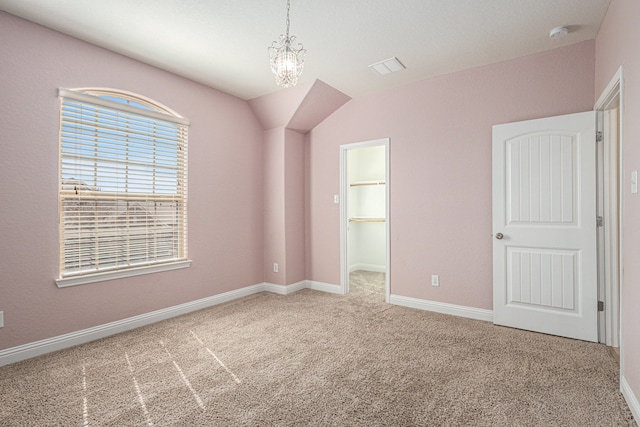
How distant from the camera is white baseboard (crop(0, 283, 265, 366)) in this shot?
2477 mm

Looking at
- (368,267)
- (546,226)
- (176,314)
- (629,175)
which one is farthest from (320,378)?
(368,267)

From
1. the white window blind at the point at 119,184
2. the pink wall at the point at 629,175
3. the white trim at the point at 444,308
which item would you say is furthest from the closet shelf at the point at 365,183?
the pink wall at the point at 629,175

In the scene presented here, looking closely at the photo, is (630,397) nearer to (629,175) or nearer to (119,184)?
(629,175)

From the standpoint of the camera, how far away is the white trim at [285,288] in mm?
4402

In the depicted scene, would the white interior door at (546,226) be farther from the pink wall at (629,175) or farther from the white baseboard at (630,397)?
the white baseboard at (630,397)

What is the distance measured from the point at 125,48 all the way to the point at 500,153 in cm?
364

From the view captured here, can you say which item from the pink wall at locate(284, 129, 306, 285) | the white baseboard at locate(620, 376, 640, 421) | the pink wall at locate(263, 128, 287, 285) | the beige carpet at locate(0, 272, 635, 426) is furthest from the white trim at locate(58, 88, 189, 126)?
the white baseboard at locate(620, 376, 640, 421)

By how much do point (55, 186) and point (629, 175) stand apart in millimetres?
4112

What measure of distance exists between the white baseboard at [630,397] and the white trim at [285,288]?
333 cm

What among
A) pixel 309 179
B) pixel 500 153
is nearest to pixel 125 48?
pixel 309 179

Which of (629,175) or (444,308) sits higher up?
(629,175)

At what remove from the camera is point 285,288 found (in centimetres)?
439

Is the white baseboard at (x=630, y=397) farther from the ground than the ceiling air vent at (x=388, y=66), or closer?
closer

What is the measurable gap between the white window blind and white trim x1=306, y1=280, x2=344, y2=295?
183 cm
